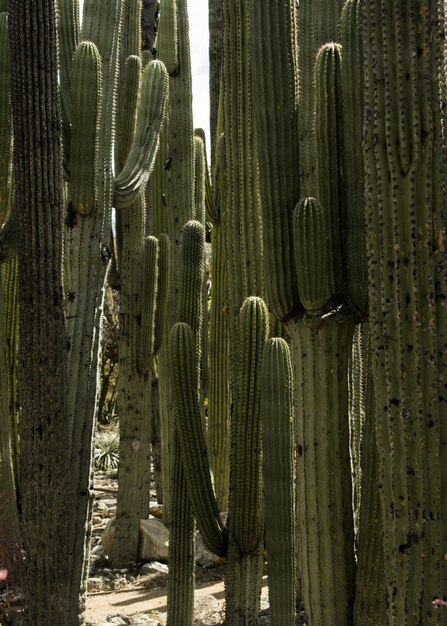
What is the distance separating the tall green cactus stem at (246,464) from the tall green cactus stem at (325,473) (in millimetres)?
586

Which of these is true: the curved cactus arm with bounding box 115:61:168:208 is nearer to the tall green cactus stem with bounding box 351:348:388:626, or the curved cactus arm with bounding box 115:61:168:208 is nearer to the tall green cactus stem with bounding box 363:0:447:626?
the tall green cactus stem with bounding box 351:348:388:626

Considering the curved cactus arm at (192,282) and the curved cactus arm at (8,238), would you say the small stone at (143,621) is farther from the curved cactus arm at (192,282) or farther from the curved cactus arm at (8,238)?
the curved cactus arm at (8,238)

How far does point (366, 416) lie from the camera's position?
3855 mm

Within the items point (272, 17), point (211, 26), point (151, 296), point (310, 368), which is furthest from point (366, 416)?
point (211, 26)

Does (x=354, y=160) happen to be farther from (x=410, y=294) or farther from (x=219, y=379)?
(x=219, y=379)

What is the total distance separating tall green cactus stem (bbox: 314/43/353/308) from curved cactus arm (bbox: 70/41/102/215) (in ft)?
4.95

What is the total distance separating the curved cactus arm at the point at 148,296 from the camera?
7.73 meters

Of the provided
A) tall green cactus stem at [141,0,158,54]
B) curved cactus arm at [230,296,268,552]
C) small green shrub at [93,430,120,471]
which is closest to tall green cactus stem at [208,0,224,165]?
tall green cactus stem at [141,0,158,54]

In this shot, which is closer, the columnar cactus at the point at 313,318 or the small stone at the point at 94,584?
the columnar cactus at the point at 313,318

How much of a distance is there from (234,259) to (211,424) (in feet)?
11.8

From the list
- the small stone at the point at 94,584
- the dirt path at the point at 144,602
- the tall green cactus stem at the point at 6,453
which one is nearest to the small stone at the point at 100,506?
the small stone at the point at 94,584

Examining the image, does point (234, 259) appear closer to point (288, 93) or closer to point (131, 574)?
point (288, 93)

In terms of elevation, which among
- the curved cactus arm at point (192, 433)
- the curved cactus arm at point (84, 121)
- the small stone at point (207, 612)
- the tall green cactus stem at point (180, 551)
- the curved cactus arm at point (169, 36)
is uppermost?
the curved cactus arm at point (169, 36)

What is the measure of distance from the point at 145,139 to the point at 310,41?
1382 mm
